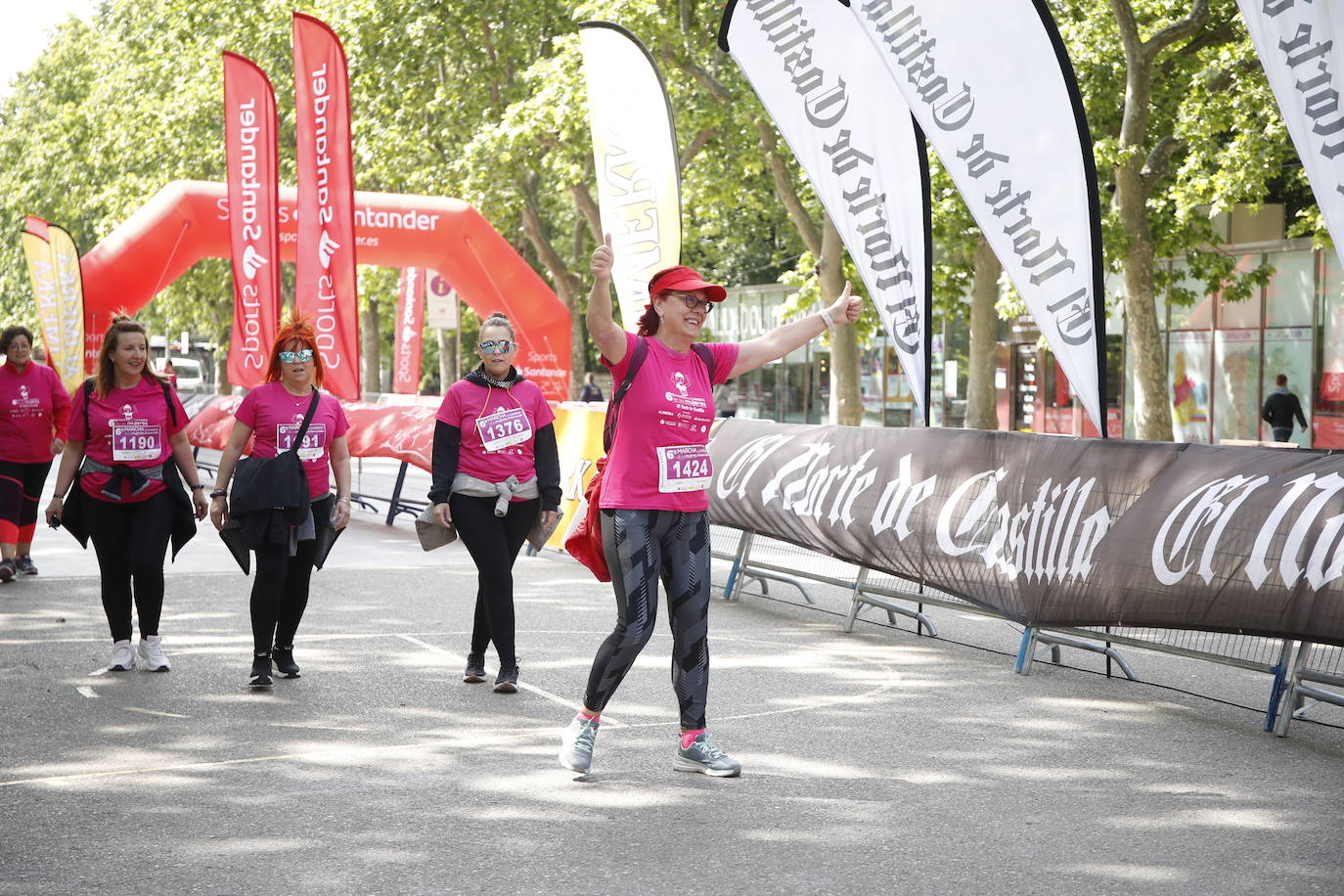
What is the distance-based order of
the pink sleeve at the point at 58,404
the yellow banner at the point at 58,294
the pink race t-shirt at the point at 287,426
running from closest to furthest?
the pink race t-shirt at the point at 287,426, the pink sleeve at the point at 58,404, the yellow banner at the point at 58,294

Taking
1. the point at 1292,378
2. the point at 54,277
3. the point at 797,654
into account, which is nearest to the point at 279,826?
the point at 797,654

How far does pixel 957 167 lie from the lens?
8.98m

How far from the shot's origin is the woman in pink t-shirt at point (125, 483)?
7.63 metres

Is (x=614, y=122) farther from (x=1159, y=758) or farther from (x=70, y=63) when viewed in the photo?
(x=70, y=63)

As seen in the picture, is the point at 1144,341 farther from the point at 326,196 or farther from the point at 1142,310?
the point at 326,196

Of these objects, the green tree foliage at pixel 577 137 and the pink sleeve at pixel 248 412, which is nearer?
the pink sleeve at pixel 248 412

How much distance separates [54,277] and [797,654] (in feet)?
58.8

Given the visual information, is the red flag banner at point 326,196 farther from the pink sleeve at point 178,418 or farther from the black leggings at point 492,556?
the black leggings at point 492,556

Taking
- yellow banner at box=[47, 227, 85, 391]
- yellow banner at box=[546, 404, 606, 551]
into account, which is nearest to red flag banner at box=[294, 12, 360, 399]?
yellow banner at box=[546, 404, 606, 551]

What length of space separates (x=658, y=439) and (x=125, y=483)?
3289mm

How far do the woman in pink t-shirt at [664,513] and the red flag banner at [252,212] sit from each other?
12585 millimetres

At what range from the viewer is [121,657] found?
7.68 meters

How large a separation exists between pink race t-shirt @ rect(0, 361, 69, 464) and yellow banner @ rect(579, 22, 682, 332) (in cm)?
499

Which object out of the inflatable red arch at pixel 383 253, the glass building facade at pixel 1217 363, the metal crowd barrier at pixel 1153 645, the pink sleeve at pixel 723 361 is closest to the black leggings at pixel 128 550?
the metal crowd barrier at pixel 1153 645
